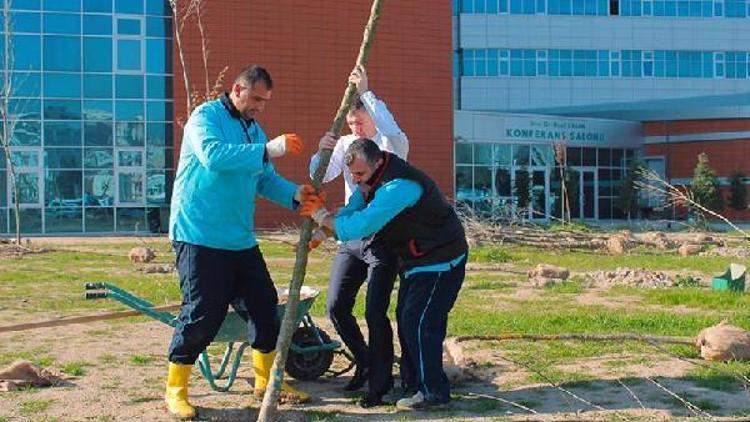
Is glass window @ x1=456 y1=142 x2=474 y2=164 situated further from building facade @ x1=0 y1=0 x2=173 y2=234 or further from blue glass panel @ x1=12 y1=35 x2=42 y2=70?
blue glass panel @ x1=12 y1=35 x2=42 y2=70

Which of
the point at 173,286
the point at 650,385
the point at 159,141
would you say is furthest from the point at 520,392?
the point at 159,141

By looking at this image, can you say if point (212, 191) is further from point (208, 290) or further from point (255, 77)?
point (255, 77)

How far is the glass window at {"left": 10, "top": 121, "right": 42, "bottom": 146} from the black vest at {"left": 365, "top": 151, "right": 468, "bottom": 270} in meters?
28.2

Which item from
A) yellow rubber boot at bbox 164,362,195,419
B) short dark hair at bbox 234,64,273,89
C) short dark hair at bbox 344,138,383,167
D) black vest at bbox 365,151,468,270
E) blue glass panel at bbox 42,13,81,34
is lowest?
yellow rubber boot at bbox 164,362,195,419

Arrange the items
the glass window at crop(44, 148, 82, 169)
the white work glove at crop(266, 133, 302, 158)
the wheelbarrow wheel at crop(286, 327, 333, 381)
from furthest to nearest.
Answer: the glass window at crop(44, 148, 82, 169) < the wheelbarrow wheel at crop(286, 327, 333, 381) < the white work glove at crop(266, 133, 302, 158)

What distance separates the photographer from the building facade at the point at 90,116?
31156 millimetres

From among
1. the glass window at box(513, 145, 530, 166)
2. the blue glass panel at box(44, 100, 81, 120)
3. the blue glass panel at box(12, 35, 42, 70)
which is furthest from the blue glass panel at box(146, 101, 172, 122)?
the glass window at box(513, 145, 530, 166)

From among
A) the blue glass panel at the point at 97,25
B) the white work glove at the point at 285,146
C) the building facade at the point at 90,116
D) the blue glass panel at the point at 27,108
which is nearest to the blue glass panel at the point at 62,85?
the building facade at the point at 90,116

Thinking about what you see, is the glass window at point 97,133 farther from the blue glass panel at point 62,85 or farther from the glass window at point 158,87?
the glass window at point 158,87

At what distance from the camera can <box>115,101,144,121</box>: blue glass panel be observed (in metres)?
31.9

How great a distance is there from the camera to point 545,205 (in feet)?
135

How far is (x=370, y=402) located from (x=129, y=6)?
28728mm

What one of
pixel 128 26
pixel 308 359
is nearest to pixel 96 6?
pixel 128 26

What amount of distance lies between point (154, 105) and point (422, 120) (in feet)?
32.6
